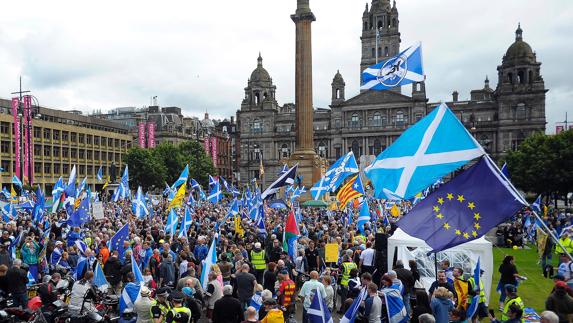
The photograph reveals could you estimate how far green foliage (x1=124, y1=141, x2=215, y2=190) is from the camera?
8062cm

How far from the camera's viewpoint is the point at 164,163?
3369 inches

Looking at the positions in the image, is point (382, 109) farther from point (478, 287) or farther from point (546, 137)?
point (478, 287)

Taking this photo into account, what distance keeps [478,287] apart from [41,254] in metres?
13.2

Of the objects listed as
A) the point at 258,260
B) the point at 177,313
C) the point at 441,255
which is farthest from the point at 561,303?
the point at 258,260

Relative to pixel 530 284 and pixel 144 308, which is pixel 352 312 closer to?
pixel 144 308

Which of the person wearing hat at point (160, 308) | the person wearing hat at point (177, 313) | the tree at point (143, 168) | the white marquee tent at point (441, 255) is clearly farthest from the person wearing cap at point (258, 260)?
the tree at point (143, 168)

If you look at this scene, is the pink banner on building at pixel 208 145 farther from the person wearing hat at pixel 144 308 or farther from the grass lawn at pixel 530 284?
the person wearing hat at pixel 144 308

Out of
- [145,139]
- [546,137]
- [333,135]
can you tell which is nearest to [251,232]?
[546,137]

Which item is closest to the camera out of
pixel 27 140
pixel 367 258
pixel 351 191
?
Result: pixel 367 258

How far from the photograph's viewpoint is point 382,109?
339ft

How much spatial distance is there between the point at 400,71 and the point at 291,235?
6.14m

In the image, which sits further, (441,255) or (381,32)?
(381,32)

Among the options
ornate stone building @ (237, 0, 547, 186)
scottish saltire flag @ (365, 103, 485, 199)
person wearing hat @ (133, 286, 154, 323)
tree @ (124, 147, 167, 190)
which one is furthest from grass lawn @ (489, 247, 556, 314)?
ornate stone building @ (237, 0, 547, 186)

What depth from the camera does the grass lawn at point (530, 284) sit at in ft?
46.5
